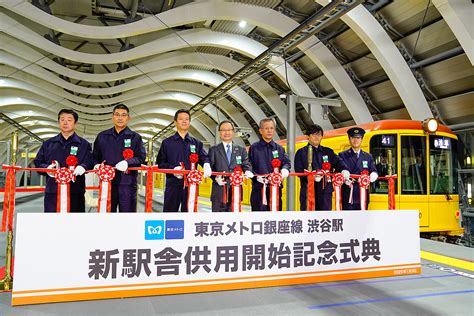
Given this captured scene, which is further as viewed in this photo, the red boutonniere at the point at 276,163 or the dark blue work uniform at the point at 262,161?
the dark blue work uniform at the point at 262,161

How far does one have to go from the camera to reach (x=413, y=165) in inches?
262

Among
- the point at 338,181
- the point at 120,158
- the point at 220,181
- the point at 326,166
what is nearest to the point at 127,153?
the point at 120,158

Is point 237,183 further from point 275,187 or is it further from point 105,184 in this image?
point 105,184

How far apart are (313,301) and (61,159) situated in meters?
2.90

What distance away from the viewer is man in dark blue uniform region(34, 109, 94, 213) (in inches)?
150

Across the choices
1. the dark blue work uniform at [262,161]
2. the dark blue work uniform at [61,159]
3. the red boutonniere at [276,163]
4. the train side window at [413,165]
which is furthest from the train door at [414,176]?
the dark blue work uniform at [61,159]

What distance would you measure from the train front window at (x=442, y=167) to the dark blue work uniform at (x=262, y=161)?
3681mm

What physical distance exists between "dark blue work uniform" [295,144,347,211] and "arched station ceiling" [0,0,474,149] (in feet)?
15.1

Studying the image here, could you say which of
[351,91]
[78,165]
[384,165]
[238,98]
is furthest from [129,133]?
[238,98]

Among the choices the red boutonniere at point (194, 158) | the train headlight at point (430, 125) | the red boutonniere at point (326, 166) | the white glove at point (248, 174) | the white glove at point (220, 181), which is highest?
the train headlight at point (430, 125)

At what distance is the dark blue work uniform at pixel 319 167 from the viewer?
4.70 metres

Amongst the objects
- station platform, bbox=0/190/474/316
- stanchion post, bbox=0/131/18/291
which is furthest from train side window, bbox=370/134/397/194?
stanchion post, bbox=0/131/18/291

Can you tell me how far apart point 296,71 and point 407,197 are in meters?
9.14

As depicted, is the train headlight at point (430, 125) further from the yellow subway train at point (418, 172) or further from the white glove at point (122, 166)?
the white glove at point (122, 166)
